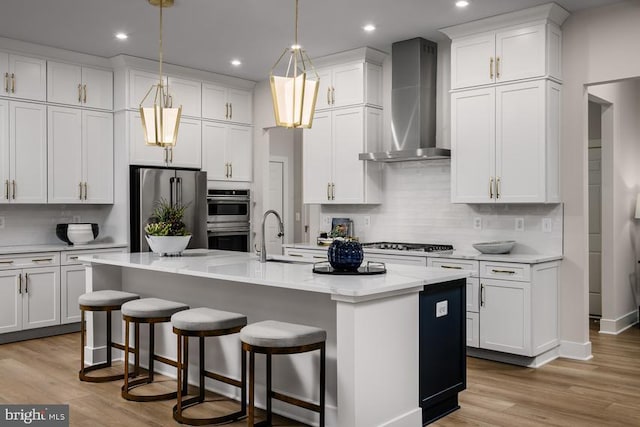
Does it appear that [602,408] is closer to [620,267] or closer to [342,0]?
[620,267]

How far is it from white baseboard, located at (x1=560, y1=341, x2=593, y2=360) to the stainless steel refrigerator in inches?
157

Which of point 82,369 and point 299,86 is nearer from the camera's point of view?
point 299,86

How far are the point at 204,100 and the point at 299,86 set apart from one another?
4.13m

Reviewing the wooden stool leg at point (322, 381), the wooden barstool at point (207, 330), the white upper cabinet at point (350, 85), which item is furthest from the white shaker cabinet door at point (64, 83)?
the wooden stool leg at point (322, 381)

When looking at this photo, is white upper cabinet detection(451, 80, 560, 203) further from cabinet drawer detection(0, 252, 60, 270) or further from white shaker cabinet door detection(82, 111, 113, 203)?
cabinet drawer detection(0, 252, 60, 270)

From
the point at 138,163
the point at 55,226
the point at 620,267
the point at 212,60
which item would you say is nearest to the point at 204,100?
the point at 212,60

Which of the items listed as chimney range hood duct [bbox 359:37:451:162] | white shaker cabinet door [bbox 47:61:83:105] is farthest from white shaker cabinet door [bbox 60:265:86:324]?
chimney range hood duct [bbox 359:37:451:162]

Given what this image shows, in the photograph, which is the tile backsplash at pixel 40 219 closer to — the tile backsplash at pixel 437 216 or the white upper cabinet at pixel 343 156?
the white upper cabinet at pixel 343 156

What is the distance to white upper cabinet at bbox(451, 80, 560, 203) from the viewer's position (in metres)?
4.87

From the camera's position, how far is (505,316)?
4.75m

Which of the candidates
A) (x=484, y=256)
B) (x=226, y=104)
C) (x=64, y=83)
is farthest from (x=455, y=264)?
(x=64, y=83)

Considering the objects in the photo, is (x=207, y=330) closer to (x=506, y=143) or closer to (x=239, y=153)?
(x=506, y=143)

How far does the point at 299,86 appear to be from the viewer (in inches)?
129

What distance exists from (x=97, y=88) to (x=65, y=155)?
2.76 feet
